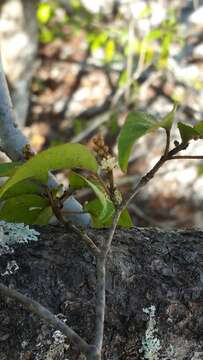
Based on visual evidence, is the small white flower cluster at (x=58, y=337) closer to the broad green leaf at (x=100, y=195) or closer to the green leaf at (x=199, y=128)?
the broad green leaf at (x=100, y=195)

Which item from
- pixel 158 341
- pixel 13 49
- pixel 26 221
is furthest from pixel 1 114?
pixel 13 49

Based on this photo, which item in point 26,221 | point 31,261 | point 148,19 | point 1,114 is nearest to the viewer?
point 31,261

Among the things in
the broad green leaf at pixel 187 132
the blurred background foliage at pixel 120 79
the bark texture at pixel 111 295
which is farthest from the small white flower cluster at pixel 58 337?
the blurred background foliage at pixel 120 79

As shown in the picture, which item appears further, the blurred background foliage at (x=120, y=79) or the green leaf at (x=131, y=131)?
the blurred background foliage at (x=120, y=79)

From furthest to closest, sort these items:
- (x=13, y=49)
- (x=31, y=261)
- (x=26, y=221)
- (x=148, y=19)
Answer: (x=148, y=19), (x=13, y=49), (x=26, y=221), (x=31, y=261)

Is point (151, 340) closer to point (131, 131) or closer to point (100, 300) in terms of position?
point (100, 300)

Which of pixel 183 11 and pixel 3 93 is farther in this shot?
pixel 183 11

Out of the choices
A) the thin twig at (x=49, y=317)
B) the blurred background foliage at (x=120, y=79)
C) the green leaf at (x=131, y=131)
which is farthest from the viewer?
the blurred background foliage at (x=120, y=79)

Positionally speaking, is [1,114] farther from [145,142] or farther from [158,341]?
[145,142]
